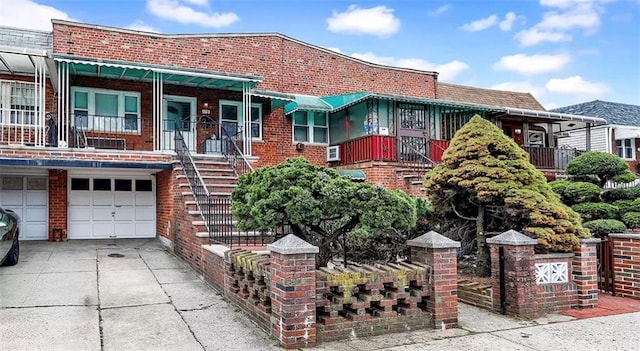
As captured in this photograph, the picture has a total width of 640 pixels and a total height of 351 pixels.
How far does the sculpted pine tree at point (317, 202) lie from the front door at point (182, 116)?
9.08 metres

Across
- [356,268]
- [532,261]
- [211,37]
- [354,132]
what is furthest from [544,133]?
[356,268]

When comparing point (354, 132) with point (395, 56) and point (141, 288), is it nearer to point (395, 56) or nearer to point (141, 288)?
point (395, 56)

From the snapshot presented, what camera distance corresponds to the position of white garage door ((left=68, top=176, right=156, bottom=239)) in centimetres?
1330

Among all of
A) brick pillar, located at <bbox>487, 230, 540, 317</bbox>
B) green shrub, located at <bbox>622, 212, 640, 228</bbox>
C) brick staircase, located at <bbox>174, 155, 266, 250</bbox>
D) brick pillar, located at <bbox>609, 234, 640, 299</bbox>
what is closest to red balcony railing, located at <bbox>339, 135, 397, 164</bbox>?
brick staircase, located at <bbox>174, 155, 266, 250</bbox>

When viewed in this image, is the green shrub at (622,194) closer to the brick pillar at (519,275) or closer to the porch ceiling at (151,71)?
the brick pillar at (519,275)

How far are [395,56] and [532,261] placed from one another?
16.4 metres

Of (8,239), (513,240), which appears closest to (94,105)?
(8,239)

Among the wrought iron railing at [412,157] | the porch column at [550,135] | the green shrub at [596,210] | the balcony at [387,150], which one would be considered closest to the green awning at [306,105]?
the balcony at [387,150]

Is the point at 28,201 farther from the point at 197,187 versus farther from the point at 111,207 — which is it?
the point at 197,187

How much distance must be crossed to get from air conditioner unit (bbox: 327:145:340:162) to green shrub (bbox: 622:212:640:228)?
8.53m

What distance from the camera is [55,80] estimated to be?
12.9 m

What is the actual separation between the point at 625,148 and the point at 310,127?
18.7m

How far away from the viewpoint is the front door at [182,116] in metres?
14.6

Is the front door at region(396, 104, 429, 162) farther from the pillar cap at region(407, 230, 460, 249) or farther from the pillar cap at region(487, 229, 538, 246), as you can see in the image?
the pillar cap at region(407, 230, 460, 249)
